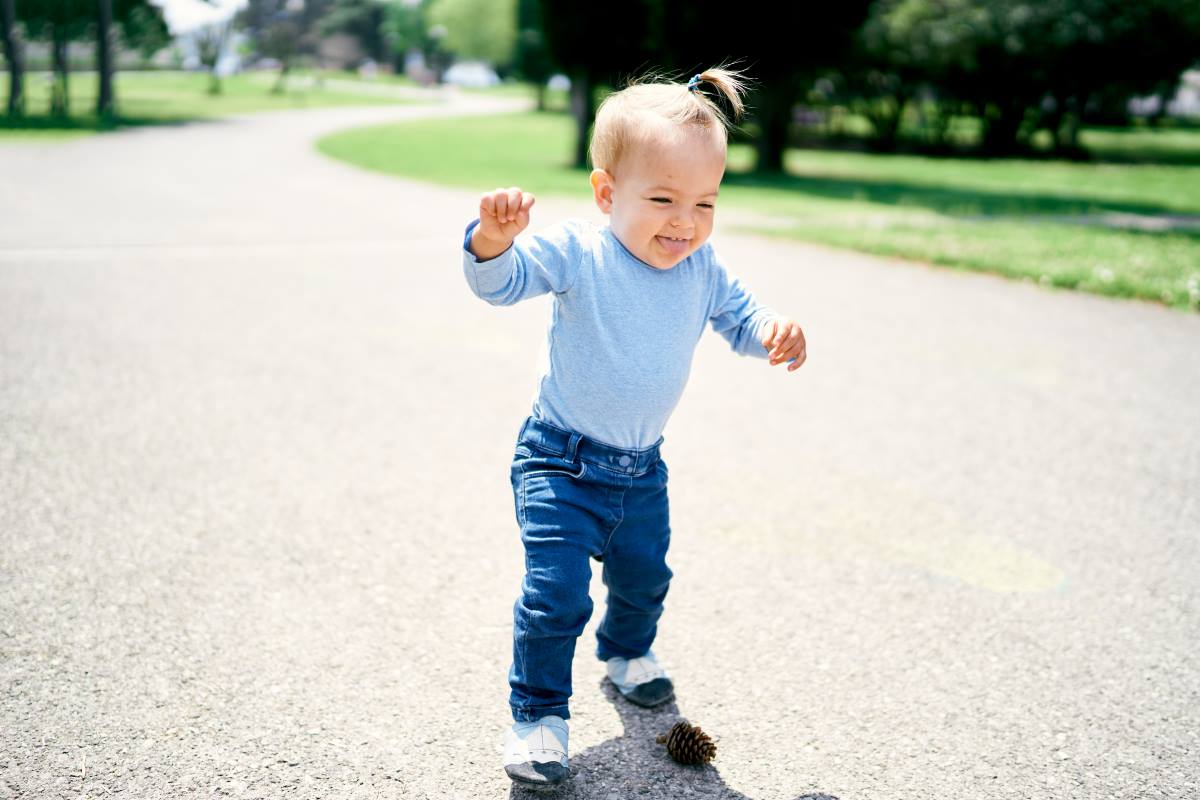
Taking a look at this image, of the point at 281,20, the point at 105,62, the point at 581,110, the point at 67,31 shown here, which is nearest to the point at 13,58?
the point at 105,62

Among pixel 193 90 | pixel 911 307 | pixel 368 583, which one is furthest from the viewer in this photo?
pixel 193 90

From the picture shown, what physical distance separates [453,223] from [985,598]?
8576 mm

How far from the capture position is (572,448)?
236cm

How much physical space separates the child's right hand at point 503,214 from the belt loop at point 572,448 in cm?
50

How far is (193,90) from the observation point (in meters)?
49.0

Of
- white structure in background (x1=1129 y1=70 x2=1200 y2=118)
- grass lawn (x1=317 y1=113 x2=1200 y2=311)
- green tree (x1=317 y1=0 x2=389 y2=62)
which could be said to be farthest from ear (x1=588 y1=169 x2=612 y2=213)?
green tree (x1=317 y1=0 x2=389 y2=62)

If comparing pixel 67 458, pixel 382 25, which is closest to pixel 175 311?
pixel 67 458

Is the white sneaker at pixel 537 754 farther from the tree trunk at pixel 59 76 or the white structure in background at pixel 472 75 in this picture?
the white structure in background at pixel 472 75

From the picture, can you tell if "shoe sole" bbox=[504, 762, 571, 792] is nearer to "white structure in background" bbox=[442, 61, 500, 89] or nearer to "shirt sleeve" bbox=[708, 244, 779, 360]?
"shirt sleeve" bbox=[708, 244, 779, 360]

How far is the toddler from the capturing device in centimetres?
227

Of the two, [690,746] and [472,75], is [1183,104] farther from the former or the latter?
[690,746]

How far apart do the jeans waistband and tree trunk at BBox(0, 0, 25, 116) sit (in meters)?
28.5

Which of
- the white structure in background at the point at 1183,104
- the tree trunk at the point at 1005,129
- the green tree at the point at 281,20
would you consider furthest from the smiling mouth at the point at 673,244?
the green tree at the point at 281,20

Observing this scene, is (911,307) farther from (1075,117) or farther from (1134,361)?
(1075,117)
